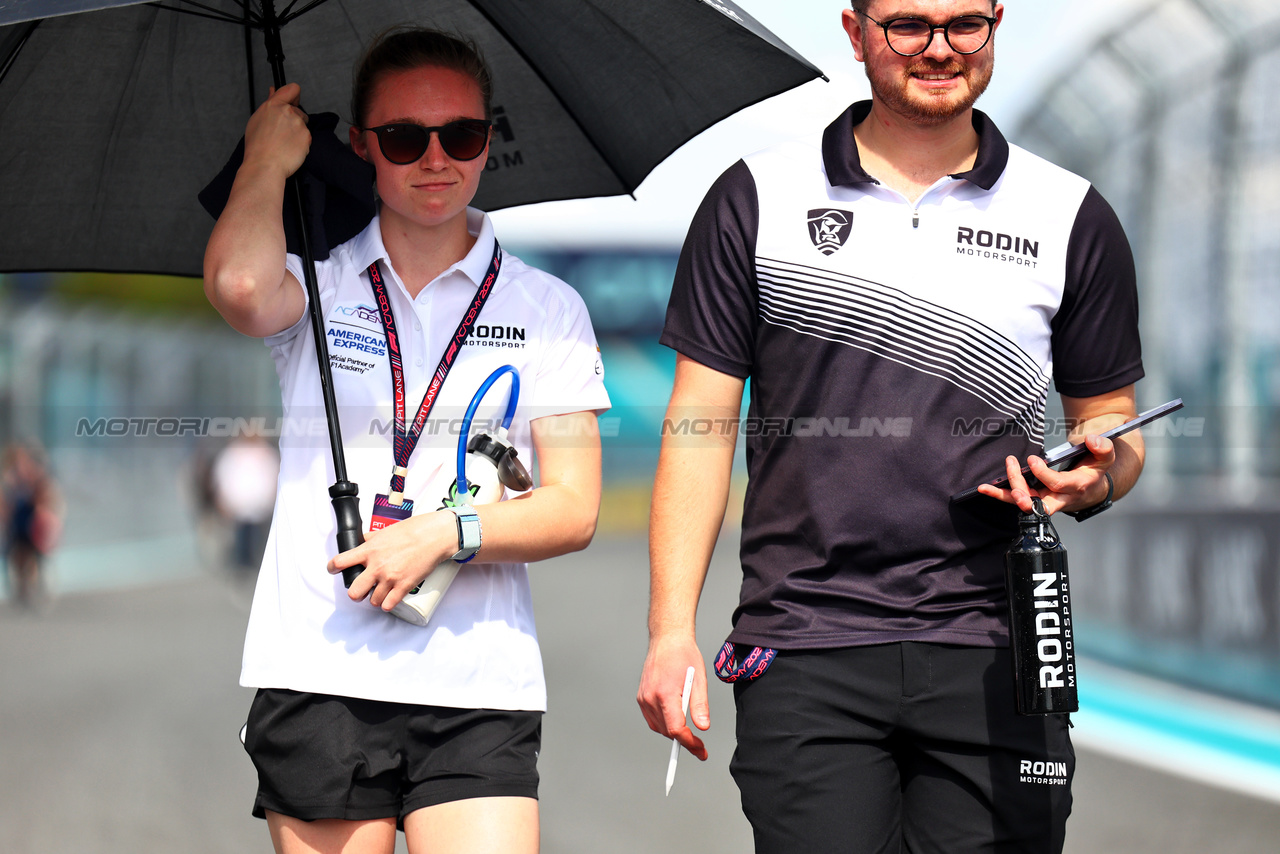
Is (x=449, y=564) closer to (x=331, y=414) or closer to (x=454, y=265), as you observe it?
(x=331, y=414)

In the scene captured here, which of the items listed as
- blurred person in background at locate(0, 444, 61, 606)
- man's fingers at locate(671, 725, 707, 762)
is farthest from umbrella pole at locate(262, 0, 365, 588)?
blurred person in background at locate(0, 444, 61, 606)

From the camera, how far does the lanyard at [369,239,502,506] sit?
2617 mm

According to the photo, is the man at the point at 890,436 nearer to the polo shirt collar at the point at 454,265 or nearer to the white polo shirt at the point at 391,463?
the white polo shirt at the point at 391,463

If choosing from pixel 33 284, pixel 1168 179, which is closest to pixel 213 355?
pixel 33 284

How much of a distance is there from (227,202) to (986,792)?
1900mm

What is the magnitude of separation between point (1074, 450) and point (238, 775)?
20.1ft

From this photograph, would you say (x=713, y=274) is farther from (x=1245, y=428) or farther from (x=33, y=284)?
(x=33, y=284)

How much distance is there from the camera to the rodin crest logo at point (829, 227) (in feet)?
8.29

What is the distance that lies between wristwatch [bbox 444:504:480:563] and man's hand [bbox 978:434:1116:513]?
3.14 ft

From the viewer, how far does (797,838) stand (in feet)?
7.70

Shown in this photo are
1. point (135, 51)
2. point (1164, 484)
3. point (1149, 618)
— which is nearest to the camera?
point (135, 51)

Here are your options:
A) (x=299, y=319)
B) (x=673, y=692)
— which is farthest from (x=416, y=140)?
(x=673, y=692)

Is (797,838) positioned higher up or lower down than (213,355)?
lower down

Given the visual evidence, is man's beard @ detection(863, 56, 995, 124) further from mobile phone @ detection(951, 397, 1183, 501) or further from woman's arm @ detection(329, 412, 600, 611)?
woman's arm @ detection(329, 412, 600, 611)
